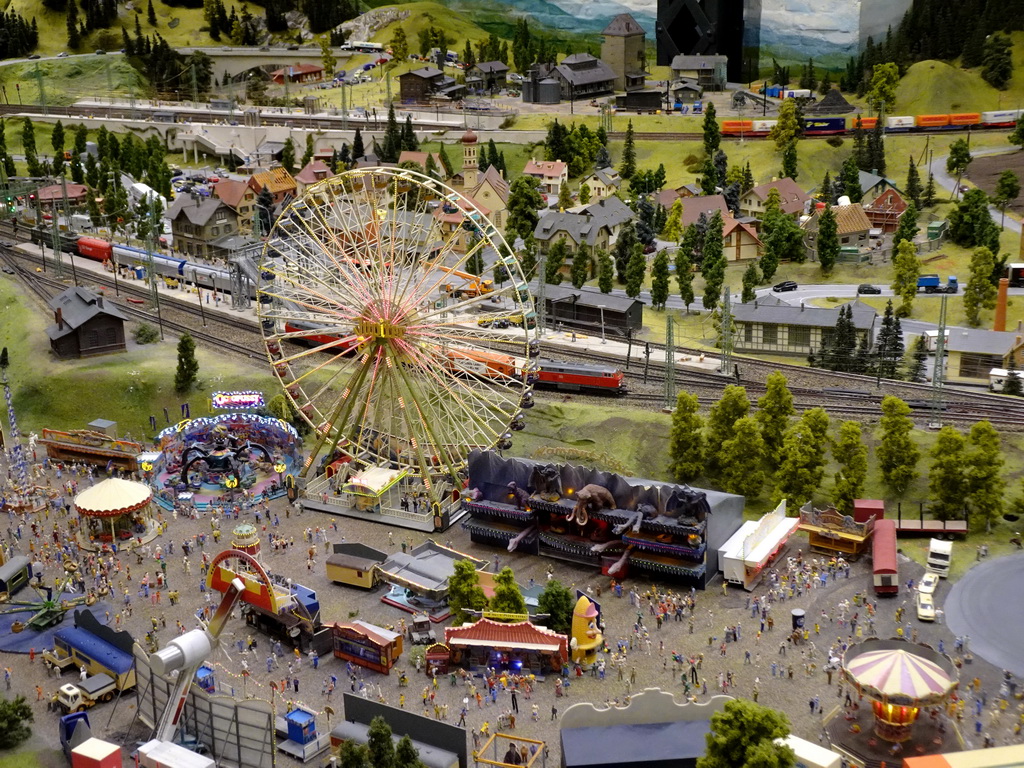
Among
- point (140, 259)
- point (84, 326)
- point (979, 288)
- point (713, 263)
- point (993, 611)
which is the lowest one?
→ point (993, 611)

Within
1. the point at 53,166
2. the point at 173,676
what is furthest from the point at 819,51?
the point at 173,676

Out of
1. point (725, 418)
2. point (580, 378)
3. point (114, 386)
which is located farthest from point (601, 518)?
point (114, 386)

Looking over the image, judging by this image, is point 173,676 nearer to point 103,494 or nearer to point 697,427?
point 103,494

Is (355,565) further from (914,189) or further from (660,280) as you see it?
(914,189)

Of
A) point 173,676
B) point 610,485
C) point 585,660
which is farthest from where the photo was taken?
point 610,485

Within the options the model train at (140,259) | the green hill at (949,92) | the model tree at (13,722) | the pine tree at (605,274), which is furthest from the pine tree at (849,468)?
the green hill at (949,92)

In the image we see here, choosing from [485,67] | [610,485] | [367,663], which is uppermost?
[485,67]
